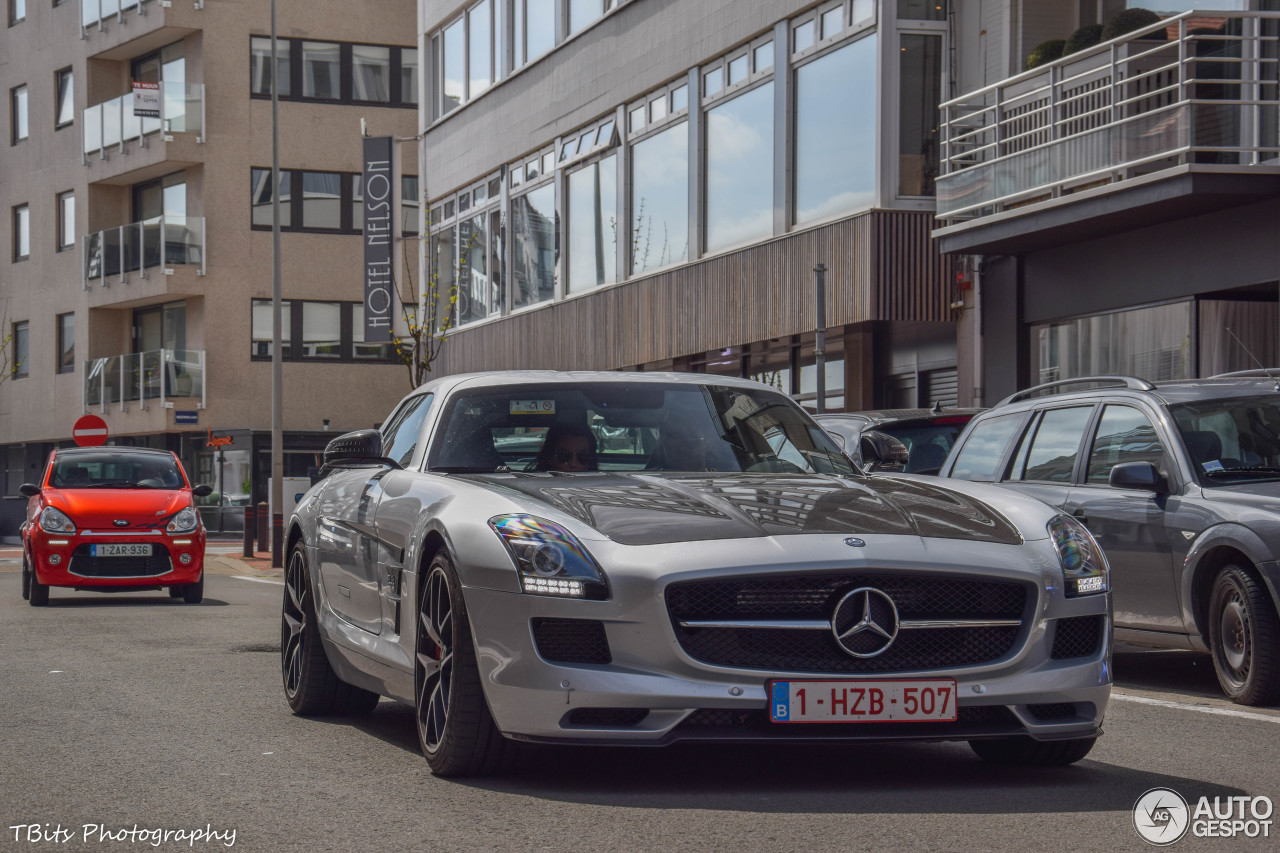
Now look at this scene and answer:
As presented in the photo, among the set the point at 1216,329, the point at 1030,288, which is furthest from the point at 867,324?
the point at 1216,329

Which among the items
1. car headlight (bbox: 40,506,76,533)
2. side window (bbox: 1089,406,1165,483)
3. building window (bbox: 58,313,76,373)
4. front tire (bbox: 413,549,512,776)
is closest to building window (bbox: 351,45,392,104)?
building window (bbox: 58,313,76,373)

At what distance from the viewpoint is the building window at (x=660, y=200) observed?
88.9ft

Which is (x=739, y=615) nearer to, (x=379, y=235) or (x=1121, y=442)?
(x=1121, y=442)

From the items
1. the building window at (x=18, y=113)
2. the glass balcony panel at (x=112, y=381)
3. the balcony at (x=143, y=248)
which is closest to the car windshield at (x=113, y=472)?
the balcony at (x=143, y=248)

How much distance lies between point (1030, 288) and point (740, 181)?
5811mm

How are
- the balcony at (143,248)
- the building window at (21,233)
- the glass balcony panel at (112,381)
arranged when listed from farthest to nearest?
1. the building window at (21,233)
2. the glass balcony panel at (112,381)
3. the balcony at (143,248)

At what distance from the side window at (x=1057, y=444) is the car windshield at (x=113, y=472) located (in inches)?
457

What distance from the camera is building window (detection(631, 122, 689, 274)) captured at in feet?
88.9

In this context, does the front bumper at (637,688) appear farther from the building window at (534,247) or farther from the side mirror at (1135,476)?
the building window at (534,247)

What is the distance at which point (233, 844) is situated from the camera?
511 centimetres

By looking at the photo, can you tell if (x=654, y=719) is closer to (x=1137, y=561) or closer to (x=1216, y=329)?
(x=1137, y=561)

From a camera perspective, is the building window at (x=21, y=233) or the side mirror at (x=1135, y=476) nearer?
the side mirror at (x=1135, y=476)

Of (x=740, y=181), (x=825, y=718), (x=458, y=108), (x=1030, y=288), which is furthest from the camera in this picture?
(x=458, y=108)

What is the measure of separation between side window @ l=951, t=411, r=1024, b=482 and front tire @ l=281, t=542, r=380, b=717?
434cm
